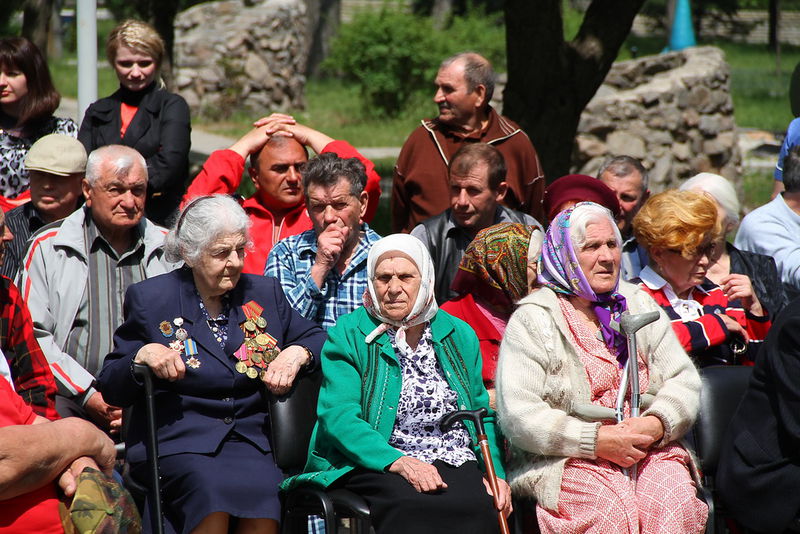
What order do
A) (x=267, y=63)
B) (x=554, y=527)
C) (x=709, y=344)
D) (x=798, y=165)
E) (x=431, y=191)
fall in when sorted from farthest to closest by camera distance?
(x=267, y=63) → (x=431, y=191) → (x=798, y=165) → (x=709, y=344) → (x=554, y=527)

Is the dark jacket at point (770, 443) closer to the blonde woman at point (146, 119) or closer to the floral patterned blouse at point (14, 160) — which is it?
the blonde woman at point (146, 119)

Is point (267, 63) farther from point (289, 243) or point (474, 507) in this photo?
point (474, 507)

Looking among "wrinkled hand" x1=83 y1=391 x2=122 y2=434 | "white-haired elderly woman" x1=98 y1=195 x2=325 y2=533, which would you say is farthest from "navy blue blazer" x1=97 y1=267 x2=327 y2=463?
"wrinkled hand" x1=83 y1=391 x2=122 y2=434

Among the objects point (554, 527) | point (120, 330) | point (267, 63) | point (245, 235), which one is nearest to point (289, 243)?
point (245, 235)

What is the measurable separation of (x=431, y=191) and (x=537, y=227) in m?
1.07

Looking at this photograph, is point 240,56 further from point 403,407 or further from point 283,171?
point 403,407

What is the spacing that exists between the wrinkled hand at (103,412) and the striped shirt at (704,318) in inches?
95.7

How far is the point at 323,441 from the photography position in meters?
4.27

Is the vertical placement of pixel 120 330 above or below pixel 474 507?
above

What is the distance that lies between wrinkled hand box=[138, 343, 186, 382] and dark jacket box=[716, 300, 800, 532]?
2165 mm

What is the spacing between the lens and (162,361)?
4.02 m

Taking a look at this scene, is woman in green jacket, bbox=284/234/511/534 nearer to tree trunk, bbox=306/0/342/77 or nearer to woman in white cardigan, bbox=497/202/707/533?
woman in white cardigan, bbox=497/202/707/533

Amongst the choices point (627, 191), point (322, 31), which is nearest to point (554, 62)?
point (627, 191)

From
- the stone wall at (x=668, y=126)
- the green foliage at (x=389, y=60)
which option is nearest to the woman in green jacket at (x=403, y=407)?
the stone wall at (x=668, y=126)
